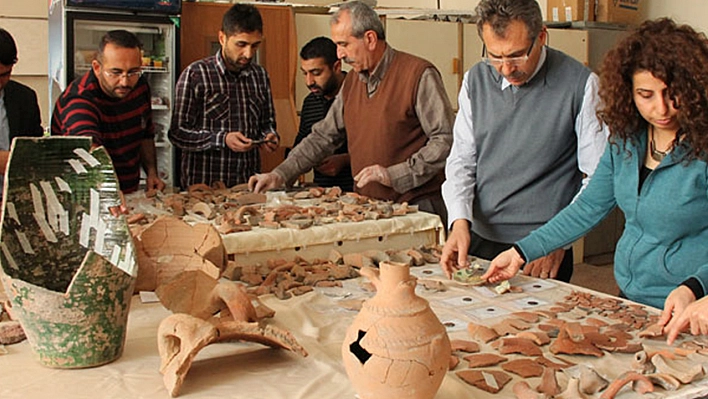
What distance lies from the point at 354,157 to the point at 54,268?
6.48ft

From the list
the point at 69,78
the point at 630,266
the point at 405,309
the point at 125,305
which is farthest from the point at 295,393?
the point at 69,78

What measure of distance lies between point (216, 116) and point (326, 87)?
639 mm

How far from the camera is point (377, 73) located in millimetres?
3367

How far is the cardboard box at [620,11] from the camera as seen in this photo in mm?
6297

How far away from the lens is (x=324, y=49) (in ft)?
13.4

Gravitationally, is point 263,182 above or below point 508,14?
below

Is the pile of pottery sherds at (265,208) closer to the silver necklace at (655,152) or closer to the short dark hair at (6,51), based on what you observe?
the short dark hair at (6,51)

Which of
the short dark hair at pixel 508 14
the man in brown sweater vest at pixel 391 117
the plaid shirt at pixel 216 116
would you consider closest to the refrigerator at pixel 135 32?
the plaid shirt at pixel 216 116

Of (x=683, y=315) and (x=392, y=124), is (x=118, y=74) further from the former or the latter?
(x=683, y=315)

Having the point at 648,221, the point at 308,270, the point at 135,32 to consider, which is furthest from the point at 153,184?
the point at 648,221

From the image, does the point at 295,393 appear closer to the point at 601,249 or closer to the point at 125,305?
the point at 125,305

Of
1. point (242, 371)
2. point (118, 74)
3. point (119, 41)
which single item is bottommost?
point (242, 371)

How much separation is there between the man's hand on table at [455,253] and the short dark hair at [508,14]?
0.64 metres

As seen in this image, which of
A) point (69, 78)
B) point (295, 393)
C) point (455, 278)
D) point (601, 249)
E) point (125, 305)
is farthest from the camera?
point (601, 249)
